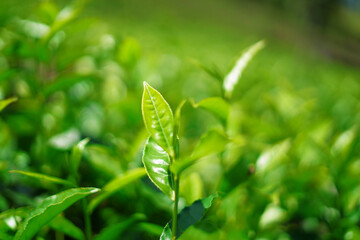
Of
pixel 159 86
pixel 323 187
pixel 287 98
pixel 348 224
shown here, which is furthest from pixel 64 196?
pixel 287 98

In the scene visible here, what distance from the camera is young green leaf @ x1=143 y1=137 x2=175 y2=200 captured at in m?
0.63

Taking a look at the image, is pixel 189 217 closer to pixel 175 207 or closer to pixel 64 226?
pixel 175 207

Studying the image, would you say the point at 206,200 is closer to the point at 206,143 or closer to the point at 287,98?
the point at 206,143

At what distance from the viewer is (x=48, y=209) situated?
1.92 ft

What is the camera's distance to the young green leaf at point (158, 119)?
62 cm

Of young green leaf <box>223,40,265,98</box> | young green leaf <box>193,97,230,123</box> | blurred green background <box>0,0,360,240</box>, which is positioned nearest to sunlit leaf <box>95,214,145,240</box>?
blurred green background <box>0,0,360,240</box>

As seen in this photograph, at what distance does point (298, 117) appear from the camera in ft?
4.38

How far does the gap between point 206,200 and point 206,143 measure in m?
0.12

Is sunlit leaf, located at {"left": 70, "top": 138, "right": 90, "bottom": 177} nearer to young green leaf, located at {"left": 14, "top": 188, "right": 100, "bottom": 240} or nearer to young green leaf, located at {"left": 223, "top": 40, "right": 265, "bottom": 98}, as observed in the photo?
young green leaf, located at {"left": 14, "top": 188, "right": 100, "bottom": 240}

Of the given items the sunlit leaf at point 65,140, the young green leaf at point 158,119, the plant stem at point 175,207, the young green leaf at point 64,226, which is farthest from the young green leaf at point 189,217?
the sunlit leaf at point 65,140

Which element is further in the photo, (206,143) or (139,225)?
(139,225)

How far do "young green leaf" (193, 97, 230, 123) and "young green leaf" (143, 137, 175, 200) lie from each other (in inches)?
5.0

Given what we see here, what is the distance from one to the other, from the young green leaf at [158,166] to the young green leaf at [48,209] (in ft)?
0.36

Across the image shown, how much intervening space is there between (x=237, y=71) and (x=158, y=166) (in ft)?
1.29
